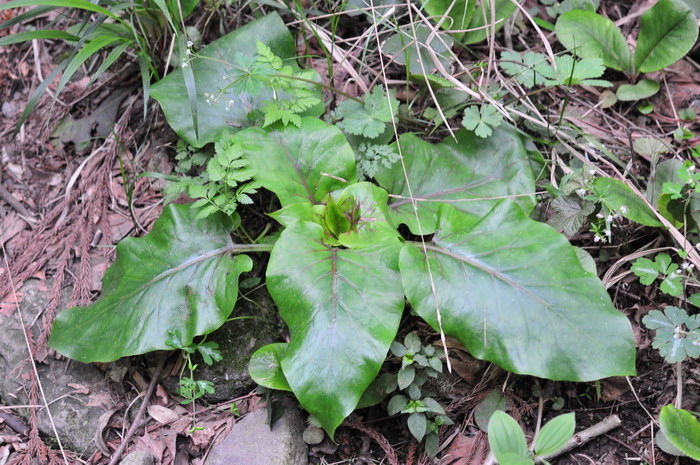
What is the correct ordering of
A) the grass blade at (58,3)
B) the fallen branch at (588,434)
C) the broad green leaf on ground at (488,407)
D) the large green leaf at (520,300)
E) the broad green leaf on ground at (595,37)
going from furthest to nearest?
the broad green leaf on ground at (595,37) → the grass blade at (58,3) → the broad green leaf on ground at (488,407) → the fallen branch at (588,434) → the large green leaf at (520,300)

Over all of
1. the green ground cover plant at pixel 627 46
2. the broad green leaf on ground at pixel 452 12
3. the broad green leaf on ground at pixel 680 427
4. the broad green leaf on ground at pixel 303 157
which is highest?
the broad green leaf on ground at pixel 452 12

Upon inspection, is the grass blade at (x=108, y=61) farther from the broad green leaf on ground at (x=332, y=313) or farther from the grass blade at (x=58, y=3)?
the broad green leaf on ground at (x=332, y=313)

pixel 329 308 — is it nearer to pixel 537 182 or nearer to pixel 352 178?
pixel 352 178

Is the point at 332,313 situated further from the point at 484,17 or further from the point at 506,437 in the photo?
the point at 484,17

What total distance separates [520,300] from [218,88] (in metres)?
1.66

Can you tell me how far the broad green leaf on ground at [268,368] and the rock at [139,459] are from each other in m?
0.56

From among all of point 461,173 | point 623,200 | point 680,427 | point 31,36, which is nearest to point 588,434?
point 680,427

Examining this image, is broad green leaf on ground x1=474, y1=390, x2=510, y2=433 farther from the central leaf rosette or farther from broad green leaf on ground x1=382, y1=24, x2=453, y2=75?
broad green leaf on ground x1=382, y1=24, x2=453, y2=75

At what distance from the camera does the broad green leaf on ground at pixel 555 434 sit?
1.80 metres

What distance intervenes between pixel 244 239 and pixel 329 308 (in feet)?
2.43

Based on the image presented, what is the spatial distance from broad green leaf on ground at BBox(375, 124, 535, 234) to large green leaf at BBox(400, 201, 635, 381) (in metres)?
0.27

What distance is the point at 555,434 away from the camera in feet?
5.95

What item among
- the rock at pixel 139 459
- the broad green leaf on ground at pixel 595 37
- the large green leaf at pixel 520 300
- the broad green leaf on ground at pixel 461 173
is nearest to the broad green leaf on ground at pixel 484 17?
the broad green leaf on ground at pixel 595 37

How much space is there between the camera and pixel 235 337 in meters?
2.45
